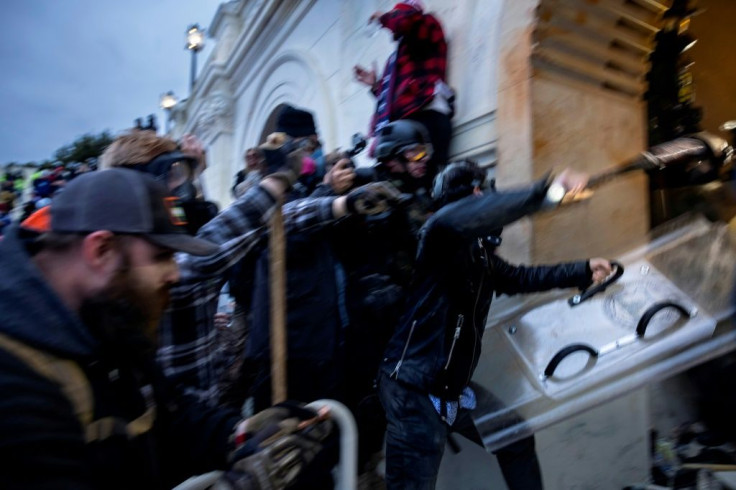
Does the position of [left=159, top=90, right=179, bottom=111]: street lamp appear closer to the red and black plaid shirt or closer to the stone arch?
the stone arch

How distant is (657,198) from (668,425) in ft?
5.57

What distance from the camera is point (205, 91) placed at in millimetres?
10719

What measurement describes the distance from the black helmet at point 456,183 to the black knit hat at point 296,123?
1.11 meters

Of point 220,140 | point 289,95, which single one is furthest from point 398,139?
point 220,140

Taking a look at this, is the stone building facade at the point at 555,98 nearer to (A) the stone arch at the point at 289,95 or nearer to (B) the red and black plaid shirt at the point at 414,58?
(B) the red and black plaid shirt at the point at 414,58

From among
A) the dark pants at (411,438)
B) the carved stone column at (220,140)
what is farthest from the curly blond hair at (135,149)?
the carved stone column at (220,140)

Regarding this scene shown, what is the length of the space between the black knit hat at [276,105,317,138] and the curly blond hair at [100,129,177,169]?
0.86m

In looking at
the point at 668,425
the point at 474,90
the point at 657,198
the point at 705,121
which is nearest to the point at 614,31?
the point at 474,90

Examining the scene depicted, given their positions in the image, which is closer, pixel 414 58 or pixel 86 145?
pixel 414 58

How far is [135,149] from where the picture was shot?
231 cm

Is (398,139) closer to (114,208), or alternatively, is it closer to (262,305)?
(262,305)

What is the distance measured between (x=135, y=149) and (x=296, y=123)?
1.10 meters

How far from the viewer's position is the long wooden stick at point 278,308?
2127 millimetres

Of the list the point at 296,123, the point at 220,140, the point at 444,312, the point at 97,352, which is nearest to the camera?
the point at 97,352
